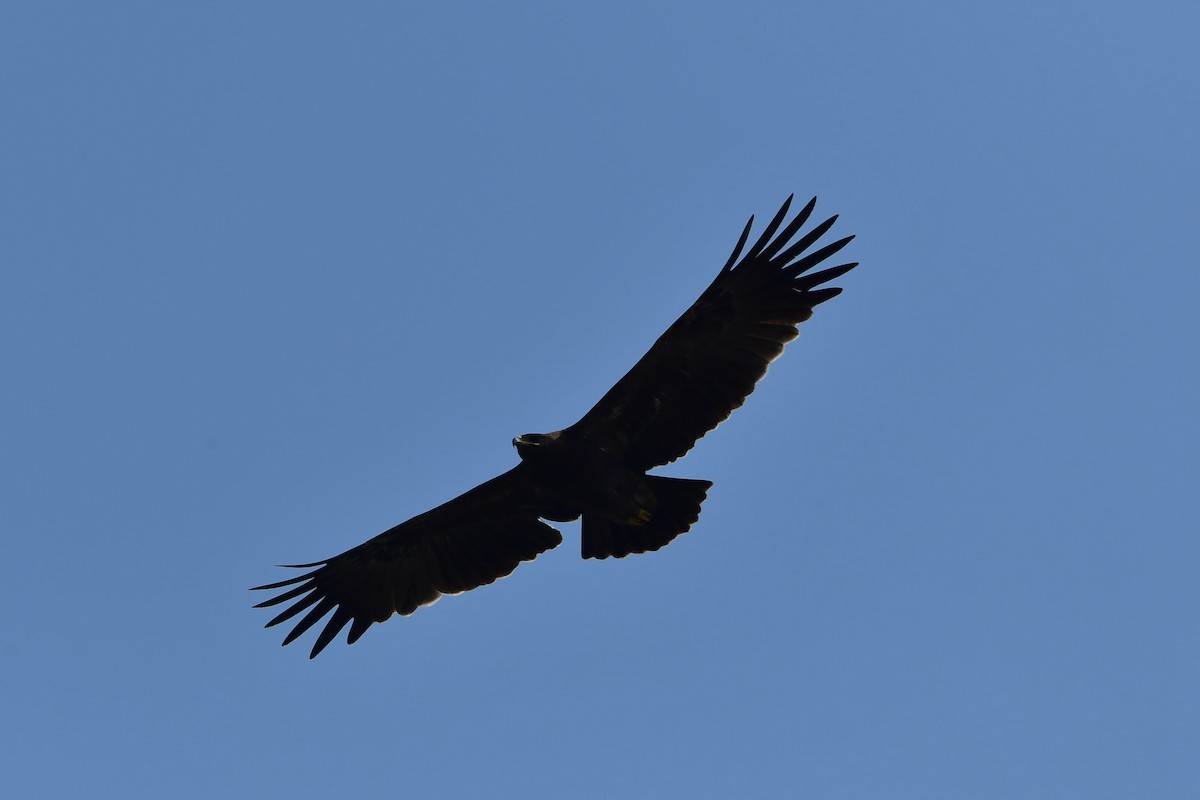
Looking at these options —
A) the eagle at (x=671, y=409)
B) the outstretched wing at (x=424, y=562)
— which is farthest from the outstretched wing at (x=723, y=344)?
the outstretched wing at (x=424, y=562)

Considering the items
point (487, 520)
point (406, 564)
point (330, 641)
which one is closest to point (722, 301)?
point (487, 520)

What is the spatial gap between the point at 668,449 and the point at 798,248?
2483mm

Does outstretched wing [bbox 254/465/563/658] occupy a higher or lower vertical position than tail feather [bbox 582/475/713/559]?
higher

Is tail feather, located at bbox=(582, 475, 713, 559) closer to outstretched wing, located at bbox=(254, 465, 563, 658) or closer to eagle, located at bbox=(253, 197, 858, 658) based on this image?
eagle, located at bbox=(253, 197, 858, 658)

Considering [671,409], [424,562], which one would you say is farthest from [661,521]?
[424,562]

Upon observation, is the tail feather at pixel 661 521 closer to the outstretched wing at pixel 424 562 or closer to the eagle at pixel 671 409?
the eagle at pixel 671 409

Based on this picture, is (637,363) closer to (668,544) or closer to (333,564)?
(668,544)

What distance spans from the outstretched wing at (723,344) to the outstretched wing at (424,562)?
173 cm

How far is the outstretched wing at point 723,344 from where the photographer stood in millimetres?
15055

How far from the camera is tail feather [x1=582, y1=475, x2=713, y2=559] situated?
50.6ft

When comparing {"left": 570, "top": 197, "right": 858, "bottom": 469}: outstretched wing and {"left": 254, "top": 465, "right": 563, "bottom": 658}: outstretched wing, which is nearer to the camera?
{"left": 570, "top": 197, "right": 858, "bottom": 469}: outstretched wing

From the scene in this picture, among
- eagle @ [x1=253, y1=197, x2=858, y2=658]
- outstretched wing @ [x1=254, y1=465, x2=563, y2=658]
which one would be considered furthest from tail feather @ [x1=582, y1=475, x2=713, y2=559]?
outstretched wing @ [x1=254, y1=465, x2=563, y2=658]

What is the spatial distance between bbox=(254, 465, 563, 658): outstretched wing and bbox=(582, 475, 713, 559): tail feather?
3.40 feet

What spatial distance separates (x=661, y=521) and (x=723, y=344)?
6.53ft
